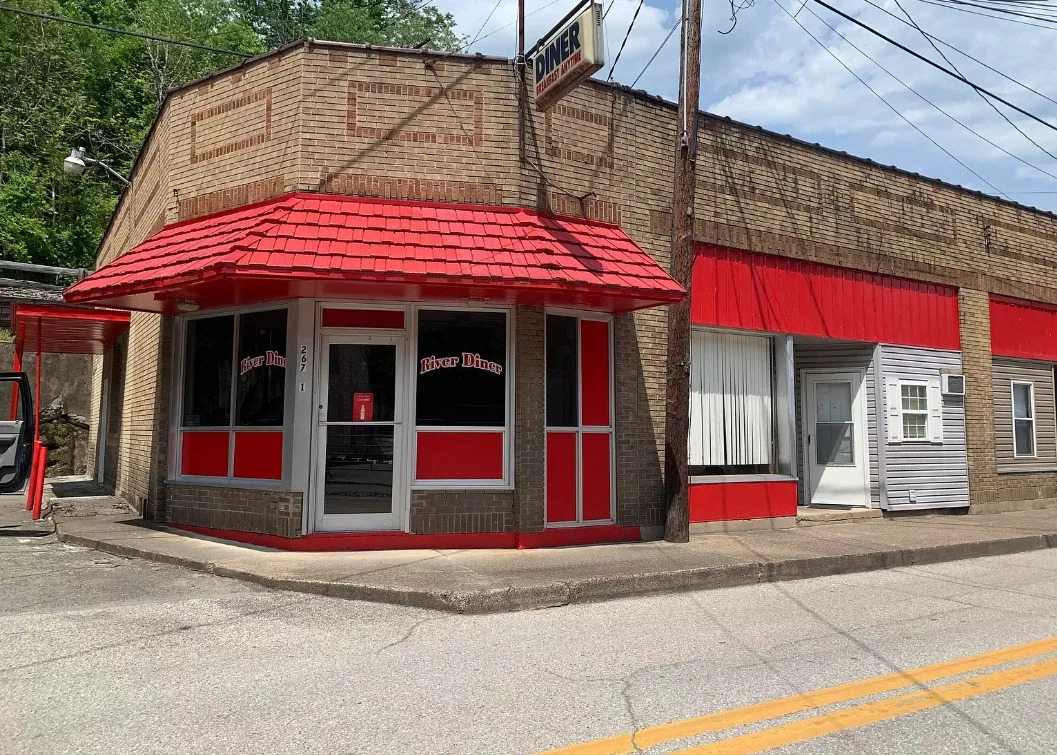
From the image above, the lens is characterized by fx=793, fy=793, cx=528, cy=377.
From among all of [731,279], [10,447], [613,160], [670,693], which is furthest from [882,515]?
[10,447]

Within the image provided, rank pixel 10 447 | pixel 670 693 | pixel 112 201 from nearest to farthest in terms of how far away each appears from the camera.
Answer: pixel 670 693
pixel 10 447
pixel 112 201

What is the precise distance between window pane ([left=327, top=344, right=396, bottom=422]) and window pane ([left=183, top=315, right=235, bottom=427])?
165 centimetres

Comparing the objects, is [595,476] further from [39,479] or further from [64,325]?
[64,325]

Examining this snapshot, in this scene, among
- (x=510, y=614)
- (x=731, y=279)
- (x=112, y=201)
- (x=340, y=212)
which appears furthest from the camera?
(x=112, y=201)

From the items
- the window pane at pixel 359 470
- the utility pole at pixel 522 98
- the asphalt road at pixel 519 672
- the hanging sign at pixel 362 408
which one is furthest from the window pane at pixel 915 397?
the hanging sign at pixel 362 408

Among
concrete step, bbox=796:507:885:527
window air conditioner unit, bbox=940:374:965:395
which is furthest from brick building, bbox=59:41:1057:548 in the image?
window air conditioner unit, bbox=940:374:965:395

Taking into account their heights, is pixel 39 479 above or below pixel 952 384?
below

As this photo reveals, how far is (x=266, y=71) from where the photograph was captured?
9711 millimetres

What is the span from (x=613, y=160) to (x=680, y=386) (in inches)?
124

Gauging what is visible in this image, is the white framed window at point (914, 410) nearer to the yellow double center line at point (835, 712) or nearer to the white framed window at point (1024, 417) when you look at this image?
the white framed window at point (1024, 417)

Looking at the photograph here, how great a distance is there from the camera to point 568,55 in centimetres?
840

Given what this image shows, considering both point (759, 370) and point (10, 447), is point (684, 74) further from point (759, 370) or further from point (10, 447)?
point (10, 447)

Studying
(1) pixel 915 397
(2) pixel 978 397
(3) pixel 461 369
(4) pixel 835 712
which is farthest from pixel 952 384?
(4) pixel 835 712

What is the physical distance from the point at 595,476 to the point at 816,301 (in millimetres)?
5064
